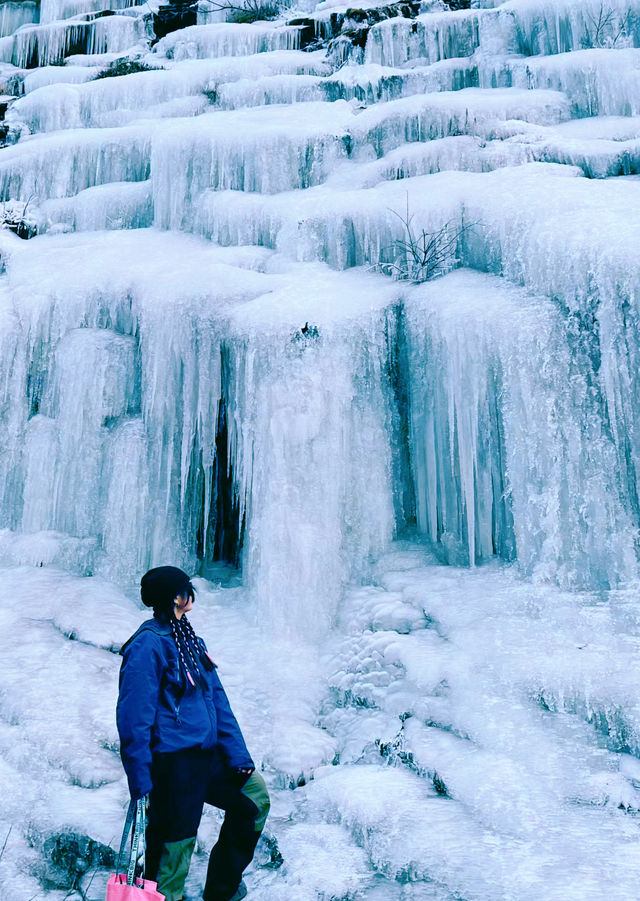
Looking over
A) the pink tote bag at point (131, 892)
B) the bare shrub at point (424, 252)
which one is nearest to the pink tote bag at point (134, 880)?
the pink tote bag at point (131, 892)

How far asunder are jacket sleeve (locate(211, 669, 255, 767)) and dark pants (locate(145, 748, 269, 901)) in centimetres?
4

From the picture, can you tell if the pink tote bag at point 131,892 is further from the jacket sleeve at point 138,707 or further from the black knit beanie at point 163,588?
the black knit beanie at point 163,588

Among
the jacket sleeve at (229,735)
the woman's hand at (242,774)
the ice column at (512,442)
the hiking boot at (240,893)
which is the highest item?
the ice column at (512,442)

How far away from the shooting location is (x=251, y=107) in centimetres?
1116

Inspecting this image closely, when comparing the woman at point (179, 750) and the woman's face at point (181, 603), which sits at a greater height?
the woman's face at point (181, 603)

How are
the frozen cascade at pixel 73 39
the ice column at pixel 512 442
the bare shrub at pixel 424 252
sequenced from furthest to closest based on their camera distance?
the frozen cascade at pixel 73 39, the bare shrub at pixel 424 252, the ice column at pixel 512 442

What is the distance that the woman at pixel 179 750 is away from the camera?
8.08 feet

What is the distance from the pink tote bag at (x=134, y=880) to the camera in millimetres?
2111

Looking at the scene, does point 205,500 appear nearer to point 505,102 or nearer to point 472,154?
point 472,154

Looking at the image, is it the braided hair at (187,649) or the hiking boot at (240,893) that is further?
the hiking boot at (240,893)

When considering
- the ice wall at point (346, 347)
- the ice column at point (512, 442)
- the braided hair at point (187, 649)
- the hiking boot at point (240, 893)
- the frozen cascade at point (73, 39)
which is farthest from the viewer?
the frozen cascade at point (73, 39)

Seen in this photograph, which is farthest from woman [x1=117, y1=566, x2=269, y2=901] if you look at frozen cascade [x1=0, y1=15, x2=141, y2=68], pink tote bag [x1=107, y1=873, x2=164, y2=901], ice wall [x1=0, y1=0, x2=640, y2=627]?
frozen cascade [x1=0, y1=15, x2=141, y2=68]

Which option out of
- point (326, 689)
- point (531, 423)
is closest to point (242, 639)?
point (326, 689)

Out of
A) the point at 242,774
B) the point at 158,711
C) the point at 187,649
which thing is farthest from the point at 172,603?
the point at 242,774
